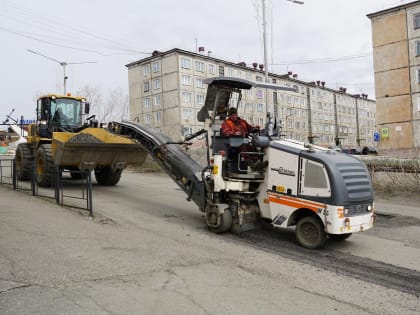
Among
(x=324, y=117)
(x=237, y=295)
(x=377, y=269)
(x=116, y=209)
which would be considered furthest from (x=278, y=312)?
(x=324, y=117)

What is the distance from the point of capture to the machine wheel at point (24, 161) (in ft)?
50.5

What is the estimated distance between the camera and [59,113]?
15.1 m

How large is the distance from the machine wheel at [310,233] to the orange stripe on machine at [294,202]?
265mm

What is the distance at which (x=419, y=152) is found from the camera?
16078 millimetres

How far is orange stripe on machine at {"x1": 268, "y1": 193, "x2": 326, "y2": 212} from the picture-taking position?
730 centimetres

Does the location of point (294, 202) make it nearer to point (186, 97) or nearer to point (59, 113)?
point (59, 113)

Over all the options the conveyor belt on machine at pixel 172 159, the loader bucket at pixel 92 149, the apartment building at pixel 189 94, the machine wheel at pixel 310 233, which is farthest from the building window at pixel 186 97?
the machine wheel at pixel 310 233

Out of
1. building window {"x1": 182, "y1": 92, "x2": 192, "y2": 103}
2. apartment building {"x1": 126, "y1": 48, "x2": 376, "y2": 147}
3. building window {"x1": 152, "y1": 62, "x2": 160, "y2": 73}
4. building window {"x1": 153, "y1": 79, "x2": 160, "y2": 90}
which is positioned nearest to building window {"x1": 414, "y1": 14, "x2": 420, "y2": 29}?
apartment building {"x1": 126, "y1": 48, "x2": 376, "y2": 147}

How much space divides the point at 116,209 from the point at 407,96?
38092 millimetres

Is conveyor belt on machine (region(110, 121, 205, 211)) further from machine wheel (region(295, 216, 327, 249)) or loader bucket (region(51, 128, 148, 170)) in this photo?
machine wheel (region(295, 216, 327, 249))

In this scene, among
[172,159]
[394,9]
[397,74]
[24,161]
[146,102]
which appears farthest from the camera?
[146,102]

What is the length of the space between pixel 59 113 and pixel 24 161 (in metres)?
2.22

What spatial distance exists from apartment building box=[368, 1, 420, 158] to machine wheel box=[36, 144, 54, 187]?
110 feet

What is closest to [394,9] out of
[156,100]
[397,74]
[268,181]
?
[397,74]
